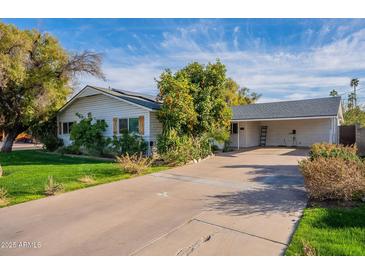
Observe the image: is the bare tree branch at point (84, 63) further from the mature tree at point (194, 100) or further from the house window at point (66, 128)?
the mature tree at point (194, 100)

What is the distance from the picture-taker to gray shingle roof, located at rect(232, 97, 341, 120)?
16.1 m

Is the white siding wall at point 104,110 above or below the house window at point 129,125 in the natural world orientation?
above

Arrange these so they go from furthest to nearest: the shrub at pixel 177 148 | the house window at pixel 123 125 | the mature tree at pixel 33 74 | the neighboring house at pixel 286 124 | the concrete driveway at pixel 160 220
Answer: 1. the neighboring house at pixel 286 124
2. the house window at pixel 123 125
3. the mature tree at pixel 33 74
4. the shrub at pixel 177 148
5. the concrete driveway at pixel 160 220

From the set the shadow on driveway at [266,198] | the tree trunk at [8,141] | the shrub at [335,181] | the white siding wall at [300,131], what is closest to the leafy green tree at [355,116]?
the white siding wall at [300,131]

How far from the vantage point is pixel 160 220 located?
4.46 m

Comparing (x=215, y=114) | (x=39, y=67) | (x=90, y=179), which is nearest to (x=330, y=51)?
(x=215, y=114)

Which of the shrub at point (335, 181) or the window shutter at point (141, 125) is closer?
the shrub at point (335, 181)

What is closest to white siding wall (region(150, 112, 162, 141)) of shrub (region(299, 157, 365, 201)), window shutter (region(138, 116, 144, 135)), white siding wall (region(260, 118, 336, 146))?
window shutter (region(138, 116, 144, 135))

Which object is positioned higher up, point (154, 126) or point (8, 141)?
point (154, 126)

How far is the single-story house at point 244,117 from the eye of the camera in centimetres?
1366

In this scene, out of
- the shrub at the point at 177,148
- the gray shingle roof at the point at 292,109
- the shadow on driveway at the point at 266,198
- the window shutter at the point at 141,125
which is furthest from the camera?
the gray shingle roof at the point at 292,109

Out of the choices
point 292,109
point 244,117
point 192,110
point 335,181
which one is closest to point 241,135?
point 244,117

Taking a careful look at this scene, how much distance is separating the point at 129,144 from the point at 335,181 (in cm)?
1030

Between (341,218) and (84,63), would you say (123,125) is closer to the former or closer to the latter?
(84,63)
